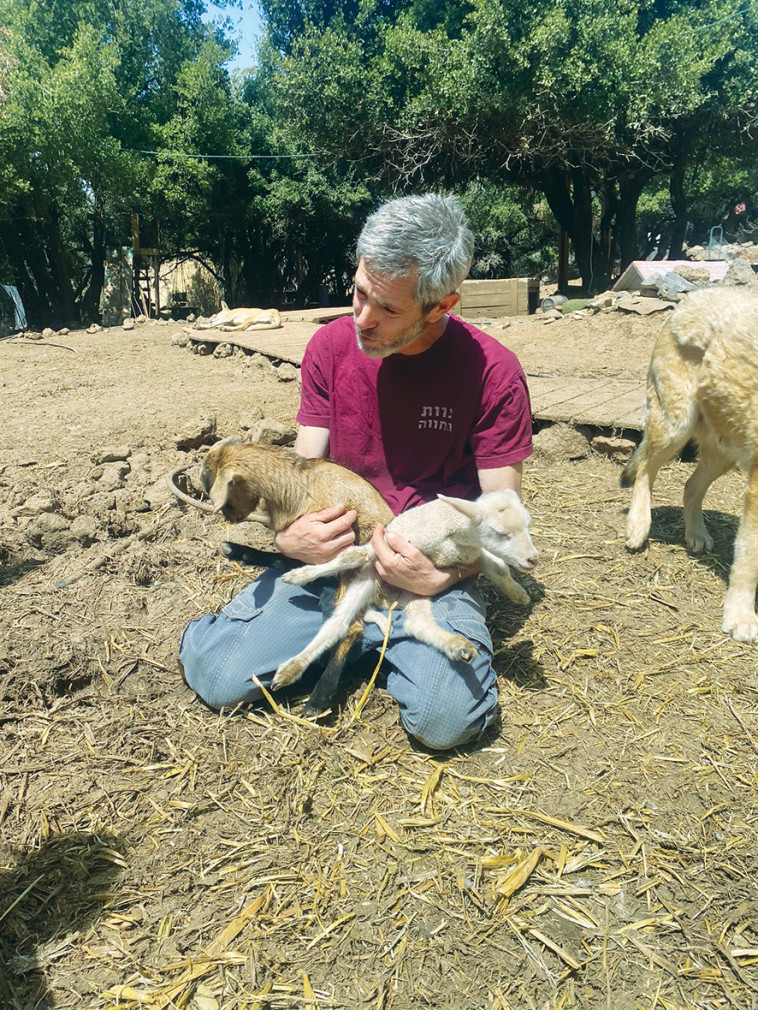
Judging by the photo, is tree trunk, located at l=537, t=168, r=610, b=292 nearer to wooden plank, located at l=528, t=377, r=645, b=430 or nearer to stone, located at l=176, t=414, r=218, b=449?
wooden plank, located at l=528, t=377, r=645, b=430

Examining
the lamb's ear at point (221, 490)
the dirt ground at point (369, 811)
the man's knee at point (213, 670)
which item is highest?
the lamb's ear at point (221, 490)

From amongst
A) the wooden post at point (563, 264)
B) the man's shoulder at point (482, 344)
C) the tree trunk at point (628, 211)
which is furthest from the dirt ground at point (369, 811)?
the tree trunk at point (628, 211)

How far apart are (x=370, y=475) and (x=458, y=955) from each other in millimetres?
2028

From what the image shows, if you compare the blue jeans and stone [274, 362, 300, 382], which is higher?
stone [274, 362, 300, 382]

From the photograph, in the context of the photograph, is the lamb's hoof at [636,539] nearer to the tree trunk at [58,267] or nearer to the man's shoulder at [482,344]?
the man's shoulder at [482,344]

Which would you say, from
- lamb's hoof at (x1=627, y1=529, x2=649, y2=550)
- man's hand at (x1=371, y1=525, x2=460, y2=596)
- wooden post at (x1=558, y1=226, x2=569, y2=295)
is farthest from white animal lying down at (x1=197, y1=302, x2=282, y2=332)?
wooden post at (x1=558, y1=226, x2=569, y2=295)

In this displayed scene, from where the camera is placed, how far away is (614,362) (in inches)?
374

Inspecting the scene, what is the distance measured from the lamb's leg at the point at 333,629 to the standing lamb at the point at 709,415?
6.47 feet

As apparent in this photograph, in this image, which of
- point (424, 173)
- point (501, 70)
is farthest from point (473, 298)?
point (424, 173)

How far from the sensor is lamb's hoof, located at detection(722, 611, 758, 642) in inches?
142

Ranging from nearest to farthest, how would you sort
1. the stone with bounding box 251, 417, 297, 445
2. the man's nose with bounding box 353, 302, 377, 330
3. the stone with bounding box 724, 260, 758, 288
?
1. the man's nose with bounding box 353, 302, 377, 330
2. the stone with bounding box 251, 417, 297, 445
3. the stone with bounding box 724, 260, 758, 288

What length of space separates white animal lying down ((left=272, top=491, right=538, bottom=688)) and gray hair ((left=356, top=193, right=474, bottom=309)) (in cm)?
88

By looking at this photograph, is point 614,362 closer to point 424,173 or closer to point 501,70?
point 501,70

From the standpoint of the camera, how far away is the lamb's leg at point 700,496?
4.55m
